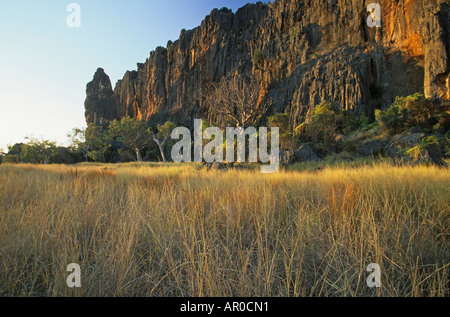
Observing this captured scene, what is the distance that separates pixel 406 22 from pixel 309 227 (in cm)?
3912

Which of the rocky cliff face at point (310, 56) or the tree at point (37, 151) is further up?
the rocky cliff face at point (310, 56)

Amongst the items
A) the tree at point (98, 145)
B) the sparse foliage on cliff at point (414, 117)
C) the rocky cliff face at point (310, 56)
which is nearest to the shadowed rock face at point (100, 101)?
the rocky cliff face at point (310, 56)

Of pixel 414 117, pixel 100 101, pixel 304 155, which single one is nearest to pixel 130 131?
pixel 304 155

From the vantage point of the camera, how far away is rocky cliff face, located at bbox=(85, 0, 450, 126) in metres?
25.2

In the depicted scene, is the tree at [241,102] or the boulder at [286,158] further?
the tree at [241,102]

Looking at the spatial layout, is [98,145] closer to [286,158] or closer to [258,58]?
[258,58]

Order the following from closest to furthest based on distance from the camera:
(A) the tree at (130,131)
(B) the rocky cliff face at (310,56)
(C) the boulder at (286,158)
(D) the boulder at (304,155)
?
(C) the boulder at (286,158) → (D) the boulder at (304,155) → (B) the rocky cliff face at (310,56) → (A) the tree at (130,131)

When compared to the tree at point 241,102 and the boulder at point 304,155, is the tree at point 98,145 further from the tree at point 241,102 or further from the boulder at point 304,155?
the boulder at point 304,155

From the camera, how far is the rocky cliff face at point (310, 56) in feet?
82.5

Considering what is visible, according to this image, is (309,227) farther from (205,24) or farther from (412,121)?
(205,24)

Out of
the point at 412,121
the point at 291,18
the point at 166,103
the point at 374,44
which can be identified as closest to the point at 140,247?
the point at 412,121

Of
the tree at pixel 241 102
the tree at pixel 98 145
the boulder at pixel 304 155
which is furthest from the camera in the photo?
the tree at pixel 98 145

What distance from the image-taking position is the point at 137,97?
226 feet

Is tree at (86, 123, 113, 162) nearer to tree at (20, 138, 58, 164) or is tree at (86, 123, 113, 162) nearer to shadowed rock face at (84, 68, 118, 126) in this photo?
tree at (20, 138, 58, 164)
